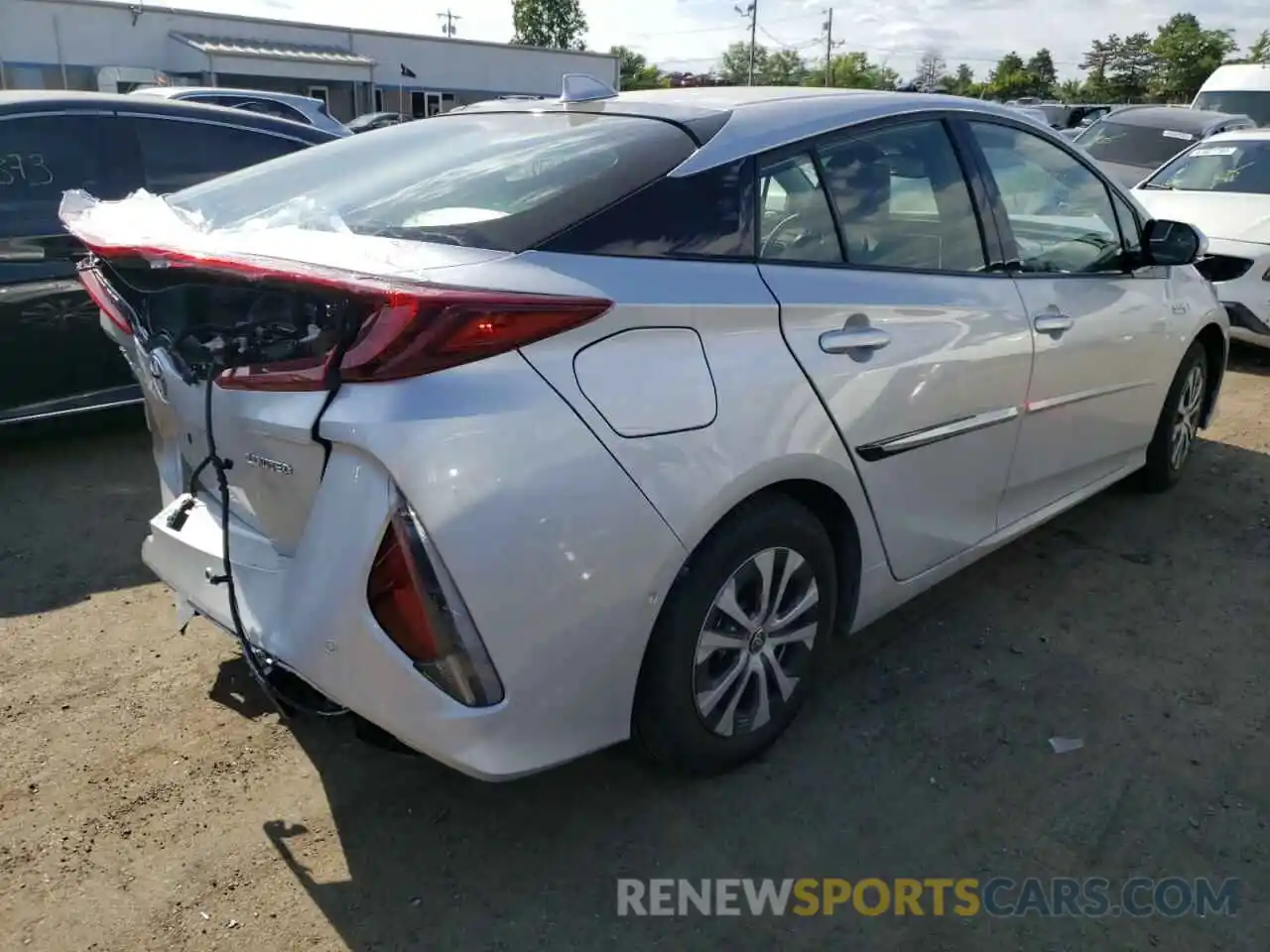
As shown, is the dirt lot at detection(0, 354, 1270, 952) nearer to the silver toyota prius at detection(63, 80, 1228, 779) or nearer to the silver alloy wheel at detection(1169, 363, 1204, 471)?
the silver toyota prius at detection(63, 80, 1228, 779)

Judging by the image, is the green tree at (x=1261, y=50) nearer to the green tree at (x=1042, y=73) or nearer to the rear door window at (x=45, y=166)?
the green tree at (x=1042, y=73)

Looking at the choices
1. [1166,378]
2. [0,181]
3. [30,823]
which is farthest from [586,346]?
[0,181]

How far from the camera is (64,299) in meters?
4.56

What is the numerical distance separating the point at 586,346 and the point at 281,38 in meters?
40.7

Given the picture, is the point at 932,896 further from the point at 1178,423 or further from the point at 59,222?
the point at 59,222

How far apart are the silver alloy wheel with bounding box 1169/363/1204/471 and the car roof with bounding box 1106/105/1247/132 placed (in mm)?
8127

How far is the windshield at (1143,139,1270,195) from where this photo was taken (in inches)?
317

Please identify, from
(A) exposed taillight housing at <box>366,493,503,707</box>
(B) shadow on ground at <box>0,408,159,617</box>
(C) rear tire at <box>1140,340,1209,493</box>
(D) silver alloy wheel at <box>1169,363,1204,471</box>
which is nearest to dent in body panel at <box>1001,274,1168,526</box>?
(C) rear tire at <box>1140,340,1209,493</box>

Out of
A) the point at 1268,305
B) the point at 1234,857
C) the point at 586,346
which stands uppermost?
the point at 586,346

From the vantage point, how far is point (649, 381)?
7.25ft

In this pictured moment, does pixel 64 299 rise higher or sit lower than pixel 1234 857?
higher

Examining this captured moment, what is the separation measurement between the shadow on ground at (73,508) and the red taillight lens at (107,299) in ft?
4.45

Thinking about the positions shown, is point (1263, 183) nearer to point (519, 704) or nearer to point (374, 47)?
point (519, 704)

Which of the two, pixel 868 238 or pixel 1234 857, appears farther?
pixel 868 238
